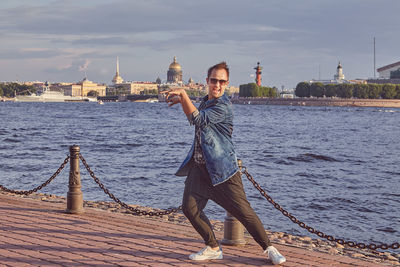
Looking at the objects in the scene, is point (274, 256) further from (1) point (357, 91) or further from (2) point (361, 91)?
(1) point (357, 91)

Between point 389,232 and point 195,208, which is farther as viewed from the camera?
point 389,232

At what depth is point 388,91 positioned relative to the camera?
11906 centimetres

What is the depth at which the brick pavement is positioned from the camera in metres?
4.84

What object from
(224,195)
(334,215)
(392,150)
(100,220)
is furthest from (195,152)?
(392,150)

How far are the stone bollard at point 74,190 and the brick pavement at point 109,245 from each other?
17cm

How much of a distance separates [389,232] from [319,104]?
117080 millimetres

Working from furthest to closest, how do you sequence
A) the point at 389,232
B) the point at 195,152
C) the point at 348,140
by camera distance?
1. the point at 348,140
2. the point at 389,232
3. the point at 195,152

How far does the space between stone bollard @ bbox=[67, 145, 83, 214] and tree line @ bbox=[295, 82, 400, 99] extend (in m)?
118

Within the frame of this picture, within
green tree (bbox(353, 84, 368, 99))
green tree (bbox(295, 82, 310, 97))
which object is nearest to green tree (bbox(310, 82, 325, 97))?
green tree (bbox(295, 82, 310, 97))

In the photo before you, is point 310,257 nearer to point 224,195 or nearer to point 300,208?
point 224,195

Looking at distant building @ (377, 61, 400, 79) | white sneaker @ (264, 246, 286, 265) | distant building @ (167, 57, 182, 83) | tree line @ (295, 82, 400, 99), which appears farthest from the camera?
distant building @ (167, 57, 182, 83)

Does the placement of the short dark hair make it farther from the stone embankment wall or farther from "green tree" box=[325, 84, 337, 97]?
"green tree" box=[325, 84, 337, 97]

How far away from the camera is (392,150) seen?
26250 mm

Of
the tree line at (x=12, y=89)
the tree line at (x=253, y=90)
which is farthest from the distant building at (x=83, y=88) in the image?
the tree line at (x=253, y=90)
